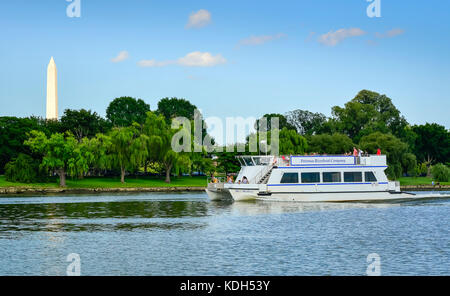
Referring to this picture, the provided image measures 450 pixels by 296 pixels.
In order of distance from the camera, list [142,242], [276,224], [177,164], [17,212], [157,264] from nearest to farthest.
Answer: [157,264]
[142,242]
[276,224]
[17,212]
[177,164]

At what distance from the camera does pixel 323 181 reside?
5541 cm

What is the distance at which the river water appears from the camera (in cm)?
2488

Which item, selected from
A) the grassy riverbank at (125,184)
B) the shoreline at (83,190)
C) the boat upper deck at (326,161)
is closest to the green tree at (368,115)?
the grassy riverbank at (125,184)

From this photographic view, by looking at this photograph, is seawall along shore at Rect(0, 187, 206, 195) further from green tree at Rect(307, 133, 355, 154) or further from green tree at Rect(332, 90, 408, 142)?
green tree at Rect(332, 90, 408, 142)

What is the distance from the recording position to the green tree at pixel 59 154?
8888 cm

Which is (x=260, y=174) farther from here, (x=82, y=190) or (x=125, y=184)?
(x=125, y=184)

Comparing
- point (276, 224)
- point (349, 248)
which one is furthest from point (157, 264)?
point (276, 224)

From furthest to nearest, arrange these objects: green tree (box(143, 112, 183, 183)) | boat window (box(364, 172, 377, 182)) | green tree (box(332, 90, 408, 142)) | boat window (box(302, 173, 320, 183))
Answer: green tree (box(332, 90, 408, 142)) < green tree (box(143, 112, 183, 183)) < boat window (box(364, 172, 377, 182)) < boat window (box(302, 173, 320, 183))

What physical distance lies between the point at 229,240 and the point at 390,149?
7170cm

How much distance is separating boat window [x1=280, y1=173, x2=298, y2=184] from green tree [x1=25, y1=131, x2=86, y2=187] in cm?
4297

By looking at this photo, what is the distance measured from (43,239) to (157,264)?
32.7 feet

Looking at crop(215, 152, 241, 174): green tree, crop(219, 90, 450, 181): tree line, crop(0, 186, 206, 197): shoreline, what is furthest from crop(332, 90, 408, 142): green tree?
crop(0, 186, 206, 197): shoreline
